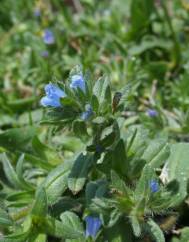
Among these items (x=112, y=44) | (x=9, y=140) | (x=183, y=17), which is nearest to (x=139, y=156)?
(x=9, y=140)

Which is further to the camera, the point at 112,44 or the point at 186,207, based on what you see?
the point at 112,44

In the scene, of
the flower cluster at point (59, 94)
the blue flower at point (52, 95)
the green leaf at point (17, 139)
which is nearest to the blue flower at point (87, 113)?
the flower cluster at point (59, 94)

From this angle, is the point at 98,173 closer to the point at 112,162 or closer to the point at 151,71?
the point at 112,162

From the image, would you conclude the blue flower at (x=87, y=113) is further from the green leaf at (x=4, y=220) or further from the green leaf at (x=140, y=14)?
the green leaf at (x=140, y=14)

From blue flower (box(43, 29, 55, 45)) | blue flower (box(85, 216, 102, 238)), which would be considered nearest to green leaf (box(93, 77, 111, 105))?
blue flower (box(85, 216, 102, 238))

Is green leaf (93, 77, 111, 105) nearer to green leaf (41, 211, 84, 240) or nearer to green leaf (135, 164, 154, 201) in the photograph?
green leaf (135, 164, 154, 201)

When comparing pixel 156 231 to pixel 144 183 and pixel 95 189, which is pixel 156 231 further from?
pixel 95 189

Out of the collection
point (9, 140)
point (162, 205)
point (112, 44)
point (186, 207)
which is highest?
point (112, 44)
